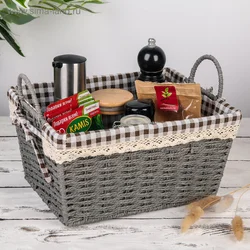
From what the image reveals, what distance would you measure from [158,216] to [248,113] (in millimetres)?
703

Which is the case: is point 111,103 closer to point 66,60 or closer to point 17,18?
point 66,60

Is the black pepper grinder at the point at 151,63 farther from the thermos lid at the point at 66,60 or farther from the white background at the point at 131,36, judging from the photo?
the white background at the point at 131,36

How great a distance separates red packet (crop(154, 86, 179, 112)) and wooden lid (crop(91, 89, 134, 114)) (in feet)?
0.22

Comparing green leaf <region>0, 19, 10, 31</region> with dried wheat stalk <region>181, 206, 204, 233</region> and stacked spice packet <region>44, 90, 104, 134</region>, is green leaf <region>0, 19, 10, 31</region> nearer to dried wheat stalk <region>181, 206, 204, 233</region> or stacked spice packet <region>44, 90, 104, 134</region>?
stacked spice packet <region>44, 90, 104, 134</region>

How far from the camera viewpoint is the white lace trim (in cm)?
106

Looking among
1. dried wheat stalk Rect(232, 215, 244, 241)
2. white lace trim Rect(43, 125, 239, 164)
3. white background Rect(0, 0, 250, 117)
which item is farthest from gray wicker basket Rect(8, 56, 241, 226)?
white background Rect(0, 0, 250, 117)

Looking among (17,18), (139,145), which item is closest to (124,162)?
(139,145)

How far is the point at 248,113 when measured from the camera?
1785mm

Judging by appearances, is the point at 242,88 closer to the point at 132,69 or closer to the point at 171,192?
the point at 132,69

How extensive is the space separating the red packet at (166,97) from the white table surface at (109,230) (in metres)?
0.21

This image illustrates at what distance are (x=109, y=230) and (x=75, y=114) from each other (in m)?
0.23

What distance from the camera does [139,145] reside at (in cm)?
110

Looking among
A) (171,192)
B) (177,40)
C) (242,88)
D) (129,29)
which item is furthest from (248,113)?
(171,192)

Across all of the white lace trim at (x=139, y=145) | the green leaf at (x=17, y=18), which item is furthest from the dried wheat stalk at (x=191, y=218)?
the green leaf at (x=17, y=18)
